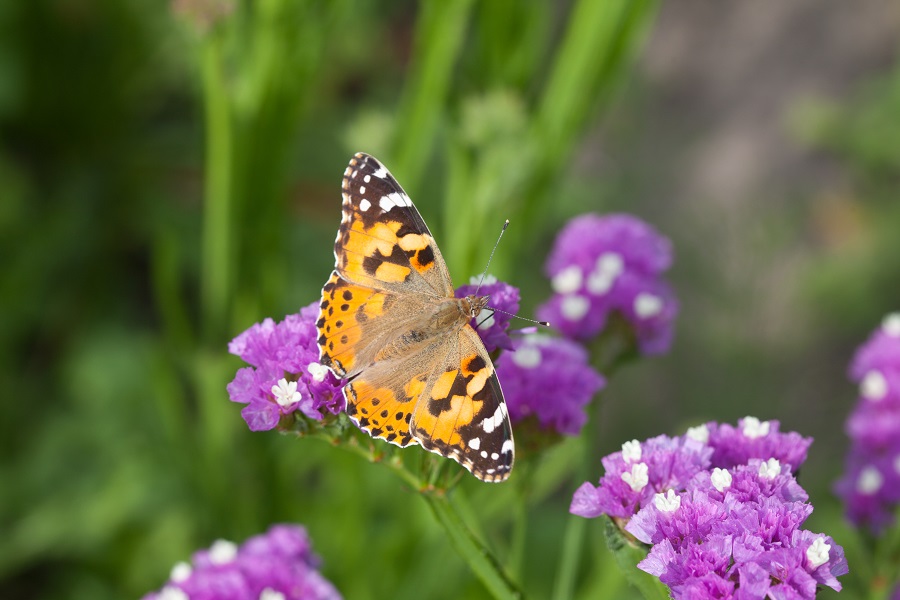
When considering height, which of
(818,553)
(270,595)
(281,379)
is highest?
(281,379)

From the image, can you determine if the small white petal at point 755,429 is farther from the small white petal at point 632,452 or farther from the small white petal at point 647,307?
the small white petal at point 647,307

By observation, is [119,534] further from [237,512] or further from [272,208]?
[272,208]

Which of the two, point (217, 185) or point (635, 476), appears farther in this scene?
point (217, 185)

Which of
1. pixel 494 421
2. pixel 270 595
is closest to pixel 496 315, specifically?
pixel 494 421

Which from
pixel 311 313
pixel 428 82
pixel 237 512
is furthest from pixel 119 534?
pixel 311 313

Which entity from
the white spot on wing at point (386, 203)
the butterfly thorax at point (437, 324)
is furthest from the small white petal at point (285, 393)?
the white spot on wing at point (386, 203)

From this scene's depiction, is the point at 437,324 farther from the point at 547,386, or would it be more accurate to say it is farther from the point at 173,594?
the point at 173,594

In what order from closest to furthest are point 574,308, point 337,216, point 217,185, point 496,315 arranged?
point 496,315 < point 574,308 < point 217,185 < point 337,216

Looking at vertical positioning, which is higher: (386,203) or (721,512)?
(386,203)
